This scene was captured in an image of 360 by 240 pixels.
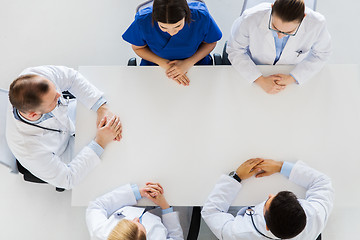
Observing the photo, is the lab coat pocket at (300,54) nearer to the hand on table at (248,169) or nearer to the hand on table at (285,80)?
the hand on table at (285,80)

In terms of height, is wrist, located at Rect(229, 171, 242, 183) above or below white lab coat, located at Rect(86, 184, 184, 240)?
above

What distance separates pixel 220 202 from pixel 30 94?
0.95 m

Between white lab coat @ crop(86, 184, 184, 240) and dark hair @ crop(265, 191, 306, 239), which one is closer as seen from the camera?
dark hair @ crop(265, 191, 306, 239)

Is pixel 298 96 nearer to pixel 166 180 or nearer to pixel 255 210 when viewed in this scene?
pixel 255 210

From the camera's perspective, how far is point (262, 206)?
144 centimetres

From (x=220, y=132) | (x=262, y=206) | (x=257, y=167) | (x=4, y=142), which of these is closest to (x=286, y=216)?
(x=262, y=206)

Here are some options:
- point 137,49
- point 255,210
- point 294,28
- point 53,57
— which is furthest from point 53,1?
point 255,210

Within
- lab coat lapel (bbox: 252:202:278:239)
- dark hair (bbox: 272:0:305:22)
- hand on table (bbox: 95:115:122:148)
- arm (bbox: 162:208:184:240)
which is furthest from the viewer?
arm (bbox: 162:208:184:240)

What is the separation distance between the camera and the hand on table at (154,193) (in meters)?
1.46

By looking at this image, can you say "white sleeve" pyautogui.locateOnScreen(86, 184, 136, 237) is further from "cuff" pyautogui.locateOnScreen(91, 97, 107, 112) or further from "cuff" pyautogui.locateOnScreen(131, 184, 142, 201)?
"cuff" pyautogui.locateOnScreen(91, 97, 107, 112)

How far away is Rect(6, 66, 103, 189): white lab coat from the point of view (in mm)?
1404

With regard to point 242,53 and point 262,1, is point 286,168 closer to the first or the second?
point 242,53

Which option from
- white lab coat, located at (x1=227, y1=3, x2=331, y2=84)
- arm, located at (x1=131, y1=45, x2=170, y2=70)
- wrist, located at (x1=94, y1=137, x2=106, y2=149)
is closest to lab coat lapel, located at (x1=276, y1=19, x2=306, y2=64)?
white lab coat, located at (x1=227, y1=3, x2=331, y2=84)

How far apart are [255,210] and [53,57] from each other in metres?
1.84
